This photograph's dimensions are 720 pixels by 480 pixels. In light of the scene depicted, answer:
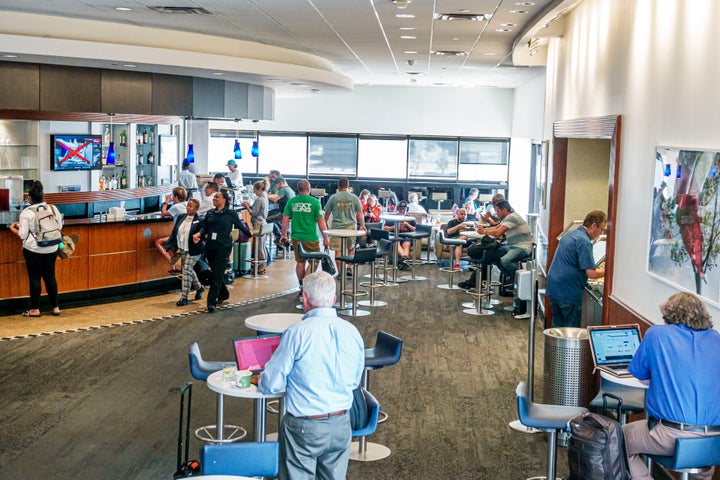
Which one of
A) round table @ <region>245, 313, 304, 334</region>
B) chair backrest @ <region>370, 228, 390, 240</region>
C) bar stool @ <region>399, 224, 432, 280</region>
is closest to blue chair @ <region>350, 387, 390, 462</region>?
round table @ <region>245, 313, 304, 334</region>

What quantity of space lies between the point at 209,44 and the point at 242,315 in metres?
3.90

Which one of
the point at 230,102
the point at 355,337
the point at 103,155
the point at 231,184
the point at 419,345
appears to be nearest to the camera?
the point at 355,337

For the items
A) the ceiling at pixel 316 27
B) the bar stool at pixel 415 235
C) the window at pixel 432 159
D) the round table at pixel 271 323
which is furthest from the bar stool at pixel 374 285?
the window at pixel 432 159

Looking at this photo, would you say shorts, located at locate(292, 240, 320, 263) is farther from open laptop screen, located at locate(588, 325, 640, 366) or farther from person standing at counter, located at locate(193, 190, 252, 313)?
open laptop screen, located at locate(588, 325, 640, 366)

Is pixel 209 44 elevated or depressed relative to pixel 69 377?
elevated

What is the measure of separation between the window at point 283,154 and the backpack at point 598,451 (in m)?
20.1

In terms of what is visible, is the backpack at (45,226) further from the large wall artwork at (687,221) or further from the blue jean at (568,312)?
the large wall artwork at (687,221)

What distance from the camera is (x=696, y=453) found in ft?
15.7

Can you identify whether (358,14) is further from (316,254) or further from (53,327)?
(53,327)

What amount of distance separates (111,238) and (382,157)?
503 inches

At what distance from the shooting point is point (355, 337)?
476 cm

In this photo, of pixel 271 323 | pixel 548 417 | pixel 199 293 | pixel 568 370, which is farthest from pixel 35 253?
pixel 548 417

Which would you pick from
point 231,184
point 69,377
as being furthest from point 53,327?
point 231,184

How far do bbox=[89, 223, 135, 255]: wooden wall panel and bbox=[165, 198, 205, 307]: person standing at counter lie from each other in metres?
0.58
